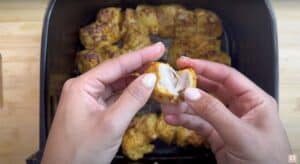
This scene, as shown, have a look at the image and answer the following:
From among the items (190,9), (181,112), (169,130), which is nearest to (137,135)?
(169,130)

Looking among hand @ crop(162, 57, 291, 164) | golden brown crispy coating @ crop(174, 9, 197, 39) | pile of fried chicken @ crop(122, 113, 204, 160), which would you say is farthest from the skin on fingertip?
golden brown crispy coating @ crop(174, 9, 197, 39)

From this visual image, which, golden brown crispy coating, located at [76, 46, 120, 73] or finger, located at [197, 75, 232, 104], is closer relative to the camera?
finger, located at [197, 75, 232, 104]

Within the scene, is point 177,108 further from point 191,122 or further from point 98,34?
point 98,34

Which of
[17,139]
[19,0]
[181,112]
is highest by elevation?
[19,0]

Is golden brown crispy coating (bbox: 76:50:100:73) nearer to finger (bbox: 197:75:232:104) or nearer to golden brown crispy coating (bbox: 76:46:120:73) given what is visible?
golden brown crispy coating (bbox: 76:46:120:73)

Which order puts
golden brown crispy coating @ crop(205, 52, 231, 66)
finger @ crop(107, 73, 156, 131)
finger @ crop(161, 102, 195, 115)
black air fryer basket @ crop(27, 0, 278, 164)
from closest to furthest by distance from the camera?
finger @ crop(107, 73, 156, 131), finger @ crop(161, 102, 195, 115), black air fryer basket @ crop(27, 0, 278, 164), golden brown crispy coating @ crop(205, 52, 231, 66)

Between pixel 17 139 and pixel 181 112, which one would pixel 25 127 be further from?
pixel 181 112

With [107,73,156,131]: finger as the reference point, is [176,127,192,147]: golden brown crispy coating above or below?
below
